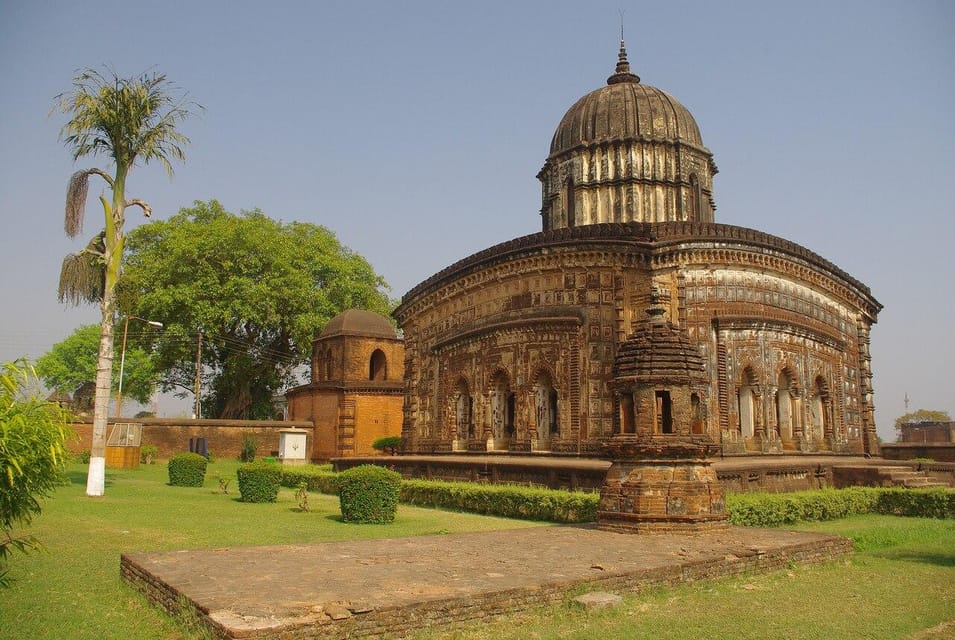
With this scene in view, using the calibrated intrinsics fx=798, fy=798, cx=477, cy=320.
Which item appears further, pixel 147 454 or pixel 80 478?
pixel 147 454

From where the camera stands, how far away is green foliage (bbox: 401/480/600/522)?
43.5 feet

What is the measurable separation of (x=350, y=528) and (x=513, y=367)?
30.5 ft

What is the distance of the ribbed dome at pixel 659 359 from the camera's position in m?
11.0

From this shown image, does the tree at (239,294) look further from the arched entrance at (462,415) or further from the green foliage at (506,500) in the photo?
the green foliage at (506,500)

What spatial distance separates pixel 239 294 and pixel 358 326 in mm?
5650

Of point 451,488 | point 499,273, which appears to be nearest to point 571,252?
point 499,273

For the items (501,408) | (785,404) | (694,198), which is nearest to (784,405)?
(785,404)

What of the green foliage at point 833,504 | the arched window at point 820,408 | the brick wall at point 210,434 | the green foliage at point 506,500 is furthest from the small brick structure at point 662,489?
the brick wall at point 210,434

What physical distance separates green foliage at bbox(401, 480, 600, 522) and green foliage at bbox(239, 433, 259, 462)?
1614 cm

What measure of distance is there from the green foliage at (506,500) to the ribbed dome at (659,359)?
2.41 metres

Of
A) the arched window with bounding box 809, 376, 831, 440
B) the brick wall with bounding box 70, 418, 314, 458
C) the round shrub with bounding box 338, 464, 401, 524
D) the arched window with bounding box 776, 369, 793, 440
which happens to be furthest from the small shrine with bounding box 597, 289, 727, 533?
the brick wall with bounding box 70, 418, 314, 458

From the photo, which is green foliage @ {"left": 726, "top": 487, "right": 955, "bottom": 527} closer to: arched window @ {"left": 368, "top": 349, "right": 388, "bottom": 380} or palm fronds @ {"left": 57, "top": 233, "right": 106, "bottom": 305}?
palm fronds @ {"left": 57, "top": 233, "right": 106, "bottom": 305}

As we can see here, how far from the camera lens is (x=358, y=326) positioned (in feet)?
115

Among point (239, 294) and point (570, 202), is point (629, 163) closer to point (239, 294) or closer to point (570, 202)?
point (570, 202)
